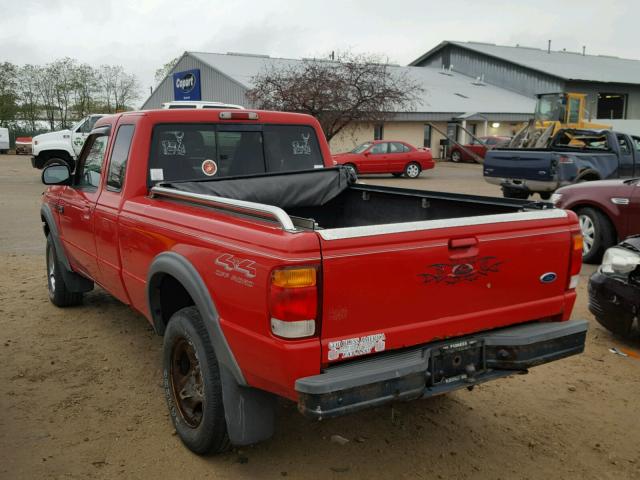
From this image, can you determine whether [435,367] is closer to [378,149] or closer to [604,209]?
[604,209]

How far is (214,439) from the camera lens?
3.18 m

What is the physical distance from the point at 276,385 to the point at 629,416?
8.24 ft

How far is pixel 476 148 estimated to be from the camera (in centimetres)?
3269

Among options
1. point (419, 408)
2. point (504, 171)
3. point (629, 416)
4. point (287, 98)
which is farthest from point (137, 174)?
point (287, 98)

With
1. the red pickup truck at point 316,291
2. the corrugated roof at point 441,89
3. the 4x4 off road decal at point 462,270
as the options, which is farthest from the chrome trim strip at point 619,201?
the corrugated roof at point 441,89

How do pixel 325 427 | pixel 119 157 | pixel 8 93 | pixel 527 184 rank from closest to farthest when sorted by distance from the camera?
pixel 325 427 < pixel 119 157 < pixel 527 184 < pixel 8 93

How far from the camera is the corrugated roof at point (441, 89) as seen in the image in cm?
3569

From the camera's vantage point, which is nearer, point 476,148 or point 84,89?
point 476,148

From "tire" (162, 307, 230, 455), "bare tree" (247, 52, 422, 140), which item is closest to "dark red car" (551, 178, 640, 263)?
"tire" (162, 307, 230, 455)

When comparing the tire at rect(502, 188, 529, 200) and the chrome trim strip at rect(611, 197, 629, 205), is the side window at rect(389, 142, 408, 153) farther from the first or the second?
the chrome trim strip at rect(611, 197, 629, 205)

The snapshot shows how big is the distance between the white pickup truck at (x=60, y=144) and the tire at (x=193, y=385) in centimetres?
1744

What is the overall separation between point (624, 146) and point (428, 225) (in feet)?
44.5

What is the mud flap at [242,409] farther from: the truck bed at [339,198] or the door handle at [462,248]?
the truck bed at [339,198]

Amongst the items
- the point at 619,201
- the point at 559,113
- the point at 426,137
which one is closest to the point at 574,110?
the point at 559,113
